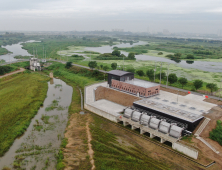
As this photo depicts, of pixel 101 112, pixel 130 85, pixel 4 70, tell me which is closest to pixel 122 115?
pixel 101 112

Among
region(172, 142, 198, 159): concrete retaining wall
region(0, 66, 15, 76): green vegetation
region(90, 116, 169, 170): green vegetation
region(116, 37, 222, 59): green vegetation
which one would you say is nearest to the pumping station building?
region(172, 142, 198, 159): concrete retaining wall

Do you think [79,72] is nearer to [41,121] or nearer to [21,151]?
[41,121]

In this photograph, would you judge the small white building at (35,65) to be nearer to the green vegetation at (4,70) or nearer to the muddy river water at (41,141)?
the green vegetation at (4,70)

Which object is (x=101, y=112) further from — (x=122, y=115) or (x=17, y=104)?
(x=17, y=104)

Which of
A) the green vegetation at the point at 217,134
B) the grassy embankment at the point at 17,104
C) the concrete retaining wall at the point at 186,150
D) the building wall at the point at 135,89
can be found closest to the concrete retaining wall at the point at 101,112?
the building wall at the point at 135,89

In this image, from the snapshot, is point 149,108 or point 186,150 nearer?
point 186,150

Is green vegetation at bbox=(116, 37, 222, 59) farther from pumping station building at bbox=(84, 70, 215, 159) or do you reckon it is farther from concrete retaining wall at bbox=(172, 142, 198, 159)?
concrete retaining wall at bbox=(172, 142, 198, 159)
